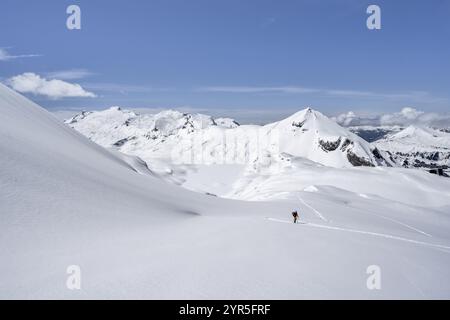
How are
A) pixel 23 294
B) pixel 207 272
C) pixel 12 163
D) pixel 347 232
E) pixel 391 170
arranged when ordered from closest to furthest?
pixel 23 294 < pixel 207 272 < pixel 12 163 < pixel 347 232 < pixel 391 170

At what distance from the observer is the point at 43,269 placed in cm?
1079

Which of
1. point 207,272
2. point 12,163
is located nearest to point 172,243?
point 207,272

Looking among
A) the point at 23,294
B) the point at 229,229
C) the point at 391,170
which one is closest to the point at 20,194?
the point at 23,294

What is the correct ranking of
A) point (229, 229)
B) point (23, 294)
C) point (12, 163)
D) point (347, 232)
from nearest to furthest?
point (23, 294)
point (12, 163)
point (229, 229)
point (347, 232)

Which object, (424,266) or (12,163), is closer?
(424,266)

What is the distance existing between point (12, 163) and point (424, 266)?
16479 mm

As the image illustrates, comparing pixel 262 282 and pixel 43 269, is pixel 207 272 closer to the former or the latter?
pixel 262 282

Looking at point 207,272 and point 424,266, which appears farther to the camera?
point 424,266

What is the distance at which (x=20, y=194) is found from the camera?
1388cm

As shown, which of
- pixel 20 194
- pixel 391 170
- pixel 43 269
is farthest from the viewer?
pixel 391 170

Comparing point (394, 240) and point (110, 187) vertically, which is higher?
point (110, 187)
